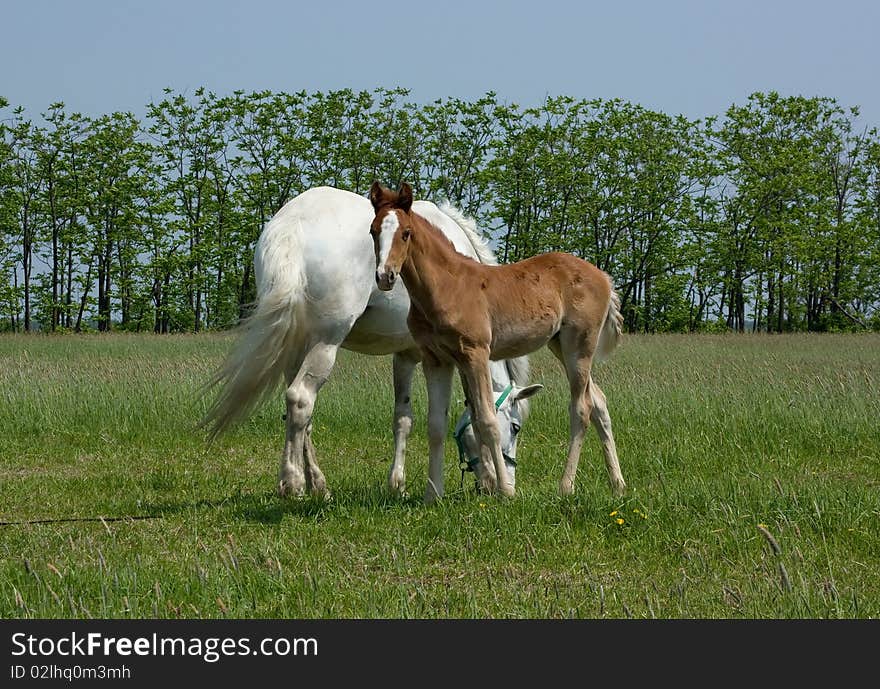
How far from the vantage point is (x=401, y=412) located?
7727 millimetres

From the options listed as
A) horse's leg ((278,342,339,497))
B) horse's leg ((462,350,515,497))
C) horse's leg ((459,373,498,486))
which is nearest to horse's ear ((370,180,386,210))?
horse's leg ((462,350,515,497))

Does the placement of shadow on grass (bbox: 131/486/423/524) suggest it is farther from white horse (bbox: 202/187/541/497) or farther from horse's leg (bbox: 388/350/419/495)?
horse's leg (bbox: 388/350/419/495)

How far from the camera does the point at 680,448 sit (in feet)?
27.7

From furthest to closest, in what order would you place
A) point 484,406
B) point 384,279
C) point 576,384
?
1. point 576,384
2. point 484,406
3. point 384,279

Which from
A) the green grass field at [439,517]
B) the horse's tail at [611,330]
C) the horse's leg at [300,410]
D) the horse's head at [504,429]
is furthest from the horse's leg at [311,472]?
the horse's tail at [611,330]

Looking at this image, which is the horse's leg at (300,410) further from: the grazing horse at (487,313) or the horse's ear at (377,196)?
the horse's ear at (377,196)

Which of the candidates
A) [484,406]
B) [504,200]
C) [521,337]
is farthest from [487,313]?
[504,200]

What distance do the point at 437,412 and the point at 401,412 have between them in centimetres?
155

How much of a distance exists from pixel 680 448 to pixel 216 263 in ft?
105

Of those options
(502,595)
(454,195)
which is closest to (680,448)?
(502,595)

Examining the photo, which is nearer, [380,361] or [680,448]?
[680,448]

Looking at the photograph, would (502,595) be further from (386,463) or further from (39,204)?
(39,204)

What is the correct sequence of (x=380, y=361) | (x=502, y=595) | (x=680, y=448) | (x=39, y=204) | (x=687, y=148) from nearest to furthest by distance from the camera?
(x=502, y=595) < (x=680, y=448) < (x=380, y=361) < (x=39, y=204) < (x=687, y=148)

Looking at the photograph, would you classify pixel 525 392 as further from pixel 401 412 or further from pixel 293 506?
pixel 293 506
